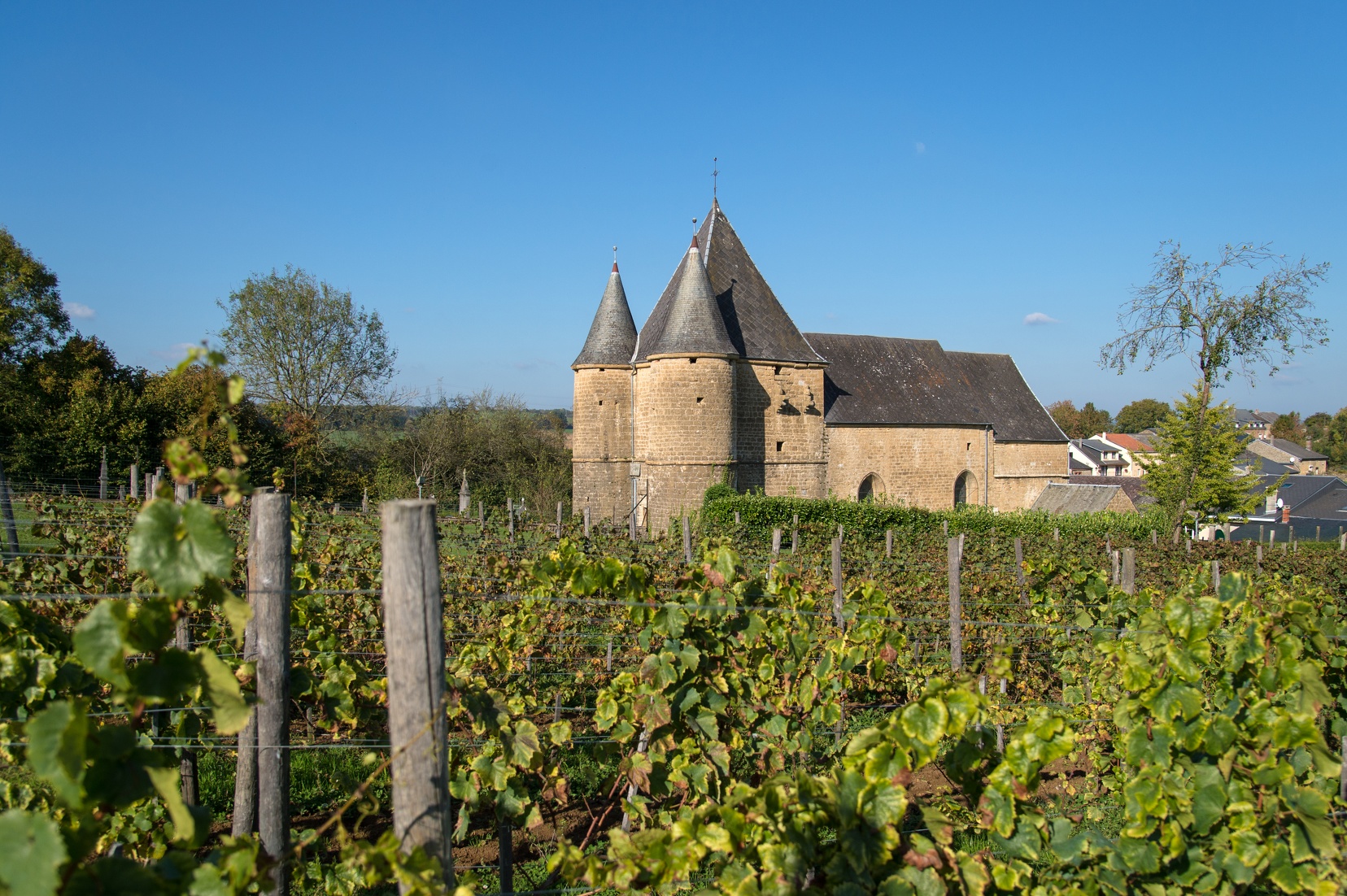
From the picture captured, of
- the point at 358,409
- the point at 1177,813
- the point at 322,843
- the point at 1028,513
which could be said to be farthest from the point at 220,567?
the point at 358,409

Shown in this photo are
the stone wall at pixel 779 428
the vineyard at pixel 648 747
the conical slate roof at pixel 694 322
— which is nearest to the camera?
the vineyard at pixel 648 747

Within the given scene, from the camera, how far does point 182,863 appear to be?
4.90 ft

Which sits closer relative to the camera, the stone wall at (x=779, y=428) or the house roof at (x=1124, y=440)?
the stone wall at (x=779, y=428)

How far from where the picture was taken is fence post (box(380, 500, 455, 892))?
5.93 feet

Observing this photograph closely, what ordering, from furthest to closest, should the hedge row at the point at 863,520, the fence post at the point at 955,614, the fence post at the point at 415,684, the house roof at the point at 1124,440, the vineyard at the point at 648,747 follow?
the house roof at the point at 1124,440 → the hedge row at the point at 863,520 → the fence post at the point at 955,614 → the fence post at the point at 415,684 → the vineyard at the point at 648,747

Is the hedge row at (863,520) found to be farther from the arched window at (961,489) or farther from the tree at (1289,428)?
the tree at (1289,428)

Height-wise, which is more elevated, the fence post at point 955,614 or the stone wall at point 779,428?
the stone wall at point 779,428

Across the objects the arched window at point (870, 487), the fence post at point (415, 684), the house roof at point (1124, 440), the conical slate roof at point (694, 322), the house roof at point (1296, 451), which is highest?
the conical slate roof at point (694, 322)

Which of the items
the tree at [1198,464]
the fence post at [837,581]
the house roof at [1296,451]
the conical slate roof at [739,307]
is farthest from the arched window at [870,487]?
the house roof at [1296,451]

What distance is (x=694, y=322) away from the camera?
1988 cm

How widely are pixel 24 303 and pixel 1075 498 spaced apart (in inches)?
1430

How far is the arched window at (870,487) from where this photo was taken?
2342 cm

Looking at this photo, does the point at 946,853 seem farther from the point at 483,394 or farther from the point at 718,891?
the point at 483,394

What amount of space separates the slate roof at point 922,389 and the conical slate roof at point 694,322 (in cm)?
467
